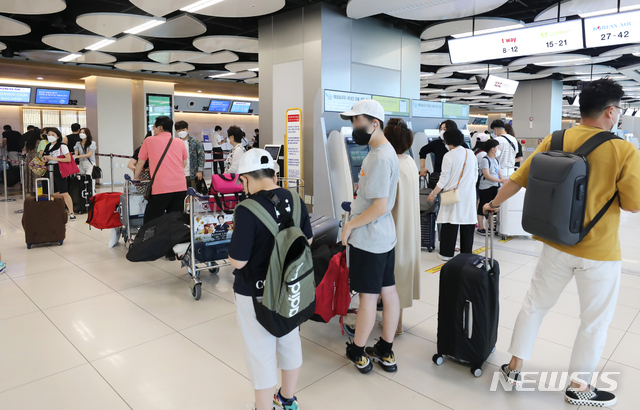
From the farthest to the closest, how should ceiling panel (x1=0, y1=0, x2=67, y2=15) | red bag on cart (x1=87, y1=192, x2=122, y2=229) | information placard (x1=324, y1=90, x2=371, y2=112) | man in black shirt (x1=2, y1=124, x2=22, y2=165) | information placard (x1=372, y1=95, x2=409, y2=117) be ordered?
man in black shirt (x1=2, y1=124, x2=22, y2=165), information placard (x1=372, y1=95, x2=409, y2=117), ceiling panel (x1=0, y1=0, x2=67, y2=15), information placard (x1=324, y1=90, x2=371, y2=112), red bag on cart (x1=87, y1=192, x2=122, y2=229)

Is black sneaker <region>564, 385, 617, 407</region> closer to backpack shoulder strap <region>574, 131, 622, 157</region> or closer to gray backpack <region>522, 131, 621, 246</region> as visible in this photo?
gray backpack <region>522, 131, 621, 246</region>

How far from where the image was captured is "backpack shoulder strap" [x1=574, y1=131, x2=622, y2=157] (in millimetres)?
2076

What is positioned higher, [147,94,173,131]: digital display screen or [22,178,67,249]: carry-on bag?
[147,94,173,131]: digital display screen

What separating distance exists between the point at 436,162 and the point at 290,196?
411 cm

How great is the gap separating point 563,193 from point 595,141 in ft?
1.08

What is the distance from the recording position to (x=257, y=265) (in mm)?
1836

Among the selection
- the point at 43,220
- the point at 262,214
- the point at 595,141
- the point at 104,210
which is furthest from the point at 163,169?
the point at 595,141

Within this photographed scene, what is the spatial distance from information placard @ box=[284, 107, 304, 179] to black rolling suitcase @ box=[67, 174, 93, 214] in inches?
160

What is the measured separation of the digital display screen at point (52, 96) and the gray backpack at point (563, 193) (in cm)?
1549

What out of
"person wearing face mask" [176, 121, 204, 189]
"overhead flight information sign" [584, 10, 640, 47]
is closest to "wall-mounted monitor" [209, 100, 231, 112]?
"person wearing face mask" [176, 121, 204, 189]

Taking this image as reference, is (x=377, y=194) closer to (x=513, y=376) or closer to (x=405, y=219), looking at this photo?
(x=405, y=219)

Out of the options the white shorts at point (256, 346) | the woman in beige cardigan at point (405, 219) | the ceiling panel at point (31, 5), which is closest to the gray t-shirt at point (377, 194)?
the woman in beige cardigan at point (405, 219)

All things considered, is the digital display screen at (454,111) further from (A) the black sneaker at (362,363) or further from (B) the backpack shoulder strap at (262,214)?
(B) the backpack shoulder strap at (262,214)

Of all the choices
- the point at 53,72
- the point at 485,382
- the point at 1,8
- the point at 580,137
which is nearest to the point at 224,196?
the point at 485,382
